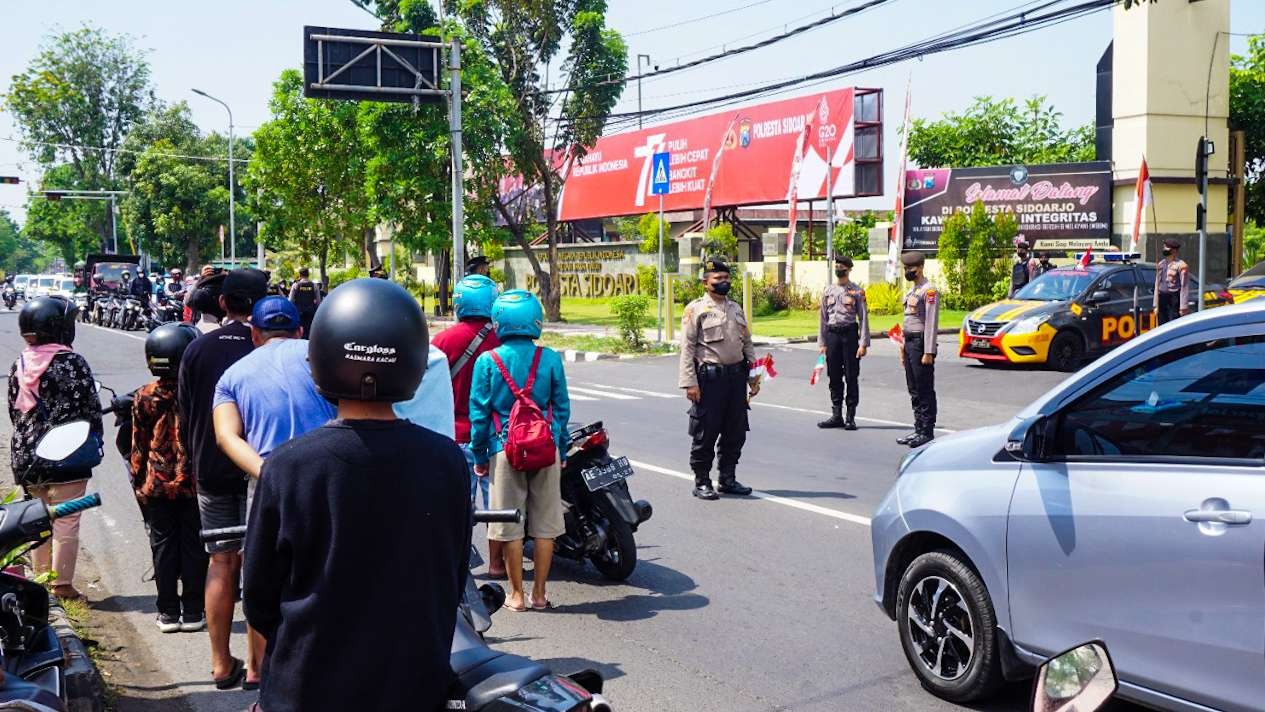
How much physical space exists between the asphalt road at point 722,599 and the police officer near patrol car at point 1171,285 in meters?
7.74

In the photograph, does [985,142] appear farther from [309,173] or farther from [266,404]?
[266,404]

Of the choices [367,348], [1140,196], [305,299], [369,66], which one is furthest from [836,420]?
[1140,196]

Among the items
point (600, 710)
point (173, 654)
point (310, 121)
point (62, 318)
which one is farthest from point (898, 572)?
point (310, 121)

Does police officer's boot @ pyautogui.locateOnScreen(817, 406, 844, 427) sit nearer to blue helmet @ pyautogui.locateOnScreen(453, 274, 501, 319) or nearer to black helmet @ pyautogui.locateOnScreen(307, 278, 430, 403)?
blue helmet @ pyautogui.locateOnScreen(453, 274, 501, 319)

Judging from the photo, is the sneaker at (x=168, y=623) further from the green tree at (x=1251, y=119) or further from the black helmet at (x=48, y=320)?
the green tree at (x=1251, y=119)

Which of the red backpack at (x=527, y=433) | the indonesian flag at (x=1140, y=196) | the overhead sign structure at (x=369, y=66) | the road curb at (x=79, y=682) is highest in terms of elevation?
the overhead sign structure at (x=369, y=66)

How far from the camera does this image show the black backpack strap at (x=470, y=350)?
680cm

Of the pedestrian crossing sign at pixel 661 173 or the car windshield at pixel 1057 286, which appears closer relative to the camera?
the car windshield at pixel 1057 286

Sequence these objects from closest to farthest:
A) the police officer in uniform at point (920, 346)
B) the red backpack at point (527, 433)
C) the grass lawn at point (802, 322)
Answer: the red backpack at point (527, 433) → the police officer in uniform at point (920, 346) → the grass lawn at point (802, 322)

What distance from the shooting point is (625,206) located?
137 feet

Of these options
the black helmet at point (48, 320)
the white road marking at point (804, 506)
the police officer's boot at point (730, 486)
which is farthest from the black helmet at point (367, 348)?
the police officer's boot at point (730, 486)

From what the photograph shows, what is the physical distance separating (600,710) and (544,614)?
3852 mm

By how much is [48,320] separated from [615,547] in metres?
3.38

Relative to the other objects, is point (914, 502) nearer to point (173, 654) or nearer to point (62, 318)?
point (173, 654)
